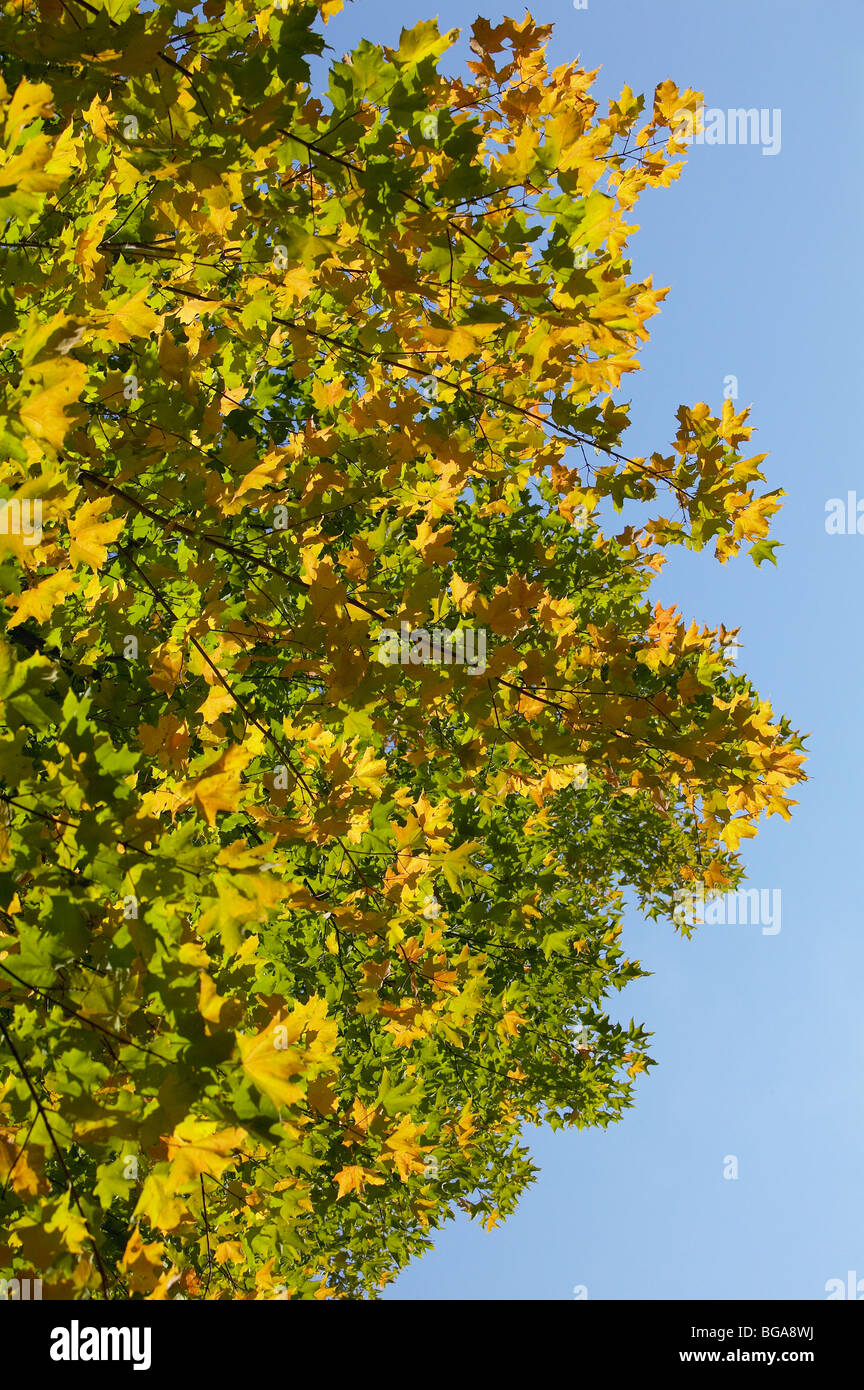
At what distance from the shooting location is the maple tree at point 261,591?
142 centimetres

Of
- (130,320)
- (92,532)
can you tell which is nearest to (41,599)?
(92,532)

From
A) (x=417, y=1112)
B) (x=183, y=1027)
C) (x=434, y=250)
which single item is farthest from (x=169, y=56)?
(x=417, y=1112)

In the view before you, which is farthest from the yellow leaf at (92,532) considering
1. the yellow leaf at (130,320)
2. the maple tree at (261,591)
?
the yellow leaf at (130,320)

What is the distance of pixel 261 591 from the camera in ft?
8.84

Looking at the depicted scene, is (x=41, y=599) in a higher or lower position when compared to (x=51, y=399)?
lower

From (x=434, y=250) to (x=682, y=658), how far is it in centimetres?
176

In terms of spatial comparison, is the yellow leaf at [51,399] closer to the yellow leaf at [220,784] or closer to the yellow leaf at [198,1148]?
the yellow leaf at [220,784]

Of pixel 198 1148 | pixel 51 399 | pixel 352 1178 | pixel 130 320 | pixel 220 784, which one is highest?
pixel 130 320

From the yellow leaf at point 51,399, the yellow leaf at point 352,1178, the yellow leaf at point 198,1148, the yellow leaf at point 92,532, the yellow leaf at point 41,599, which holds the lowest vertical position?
the yellow leaf at point 352,1178

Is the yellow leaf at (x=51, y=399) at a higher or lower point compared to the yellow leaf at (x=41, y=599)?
higher

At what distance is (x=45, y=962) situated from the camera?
1393 mm

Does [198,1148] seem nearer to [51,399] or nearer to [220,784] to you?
[220,784]

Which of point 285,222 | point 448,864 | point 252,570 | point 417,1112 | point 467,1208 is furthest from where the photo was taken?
point 467,1208
